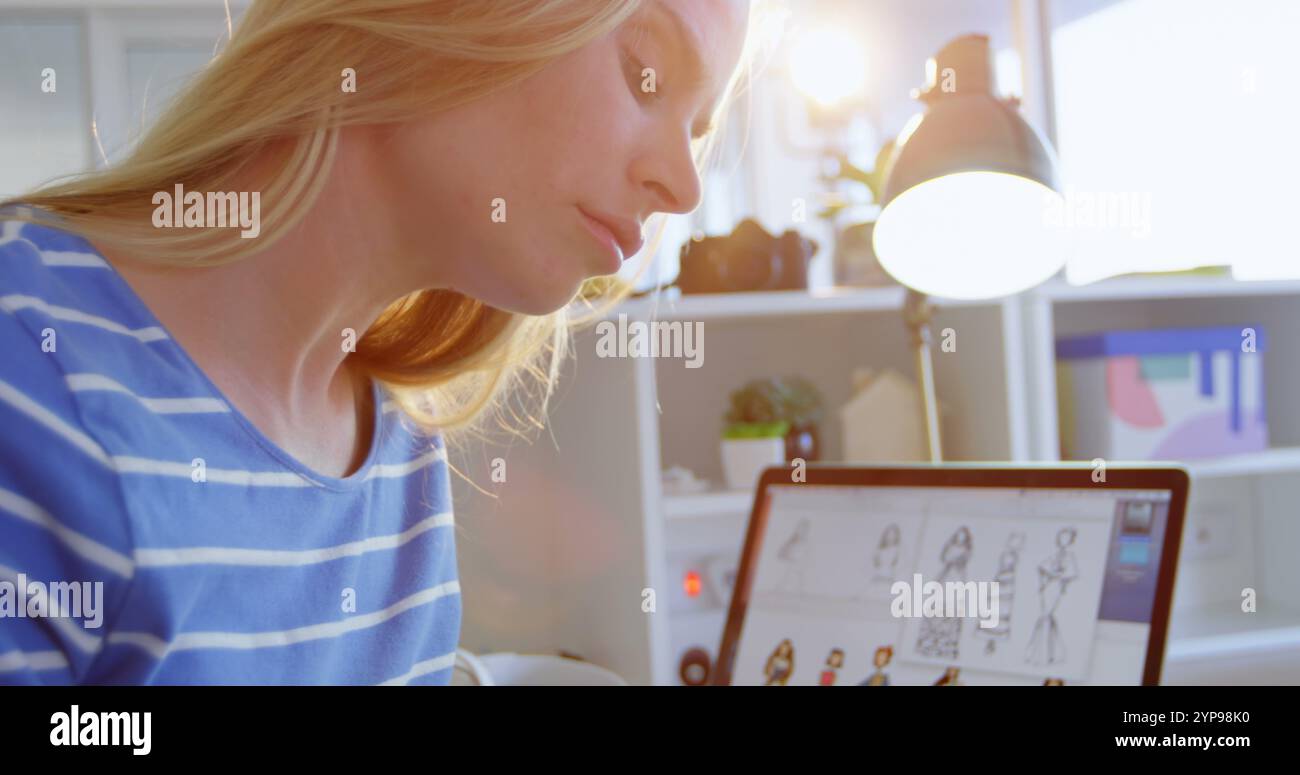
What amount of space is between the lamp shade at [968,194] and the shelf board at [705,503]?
0.51 metres

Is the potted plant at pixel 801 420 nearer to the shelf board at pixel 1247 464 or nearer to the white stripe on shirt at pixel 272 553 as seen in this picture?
the shelf board at pixel 1247 464

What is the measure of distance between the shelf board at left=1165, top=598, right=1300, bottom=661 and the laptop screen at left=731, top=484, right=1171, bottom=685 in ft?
2.45

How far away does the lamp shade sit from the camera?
92 centimetres

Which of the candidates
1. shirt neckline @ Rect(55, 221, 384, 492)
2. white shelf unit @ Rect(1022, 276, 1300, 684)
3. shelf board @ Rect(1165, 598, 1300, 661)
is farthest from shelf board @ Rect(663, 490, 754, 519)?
shirt neckline @ Rect(55, 221, 384, 492)

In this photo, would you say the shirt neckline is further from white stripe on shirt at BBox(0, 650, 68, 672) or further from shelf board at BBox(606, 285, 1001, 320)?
shelf board at BBox(606, 285, 1001, 320)

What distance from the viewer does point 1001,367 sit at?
1.56m

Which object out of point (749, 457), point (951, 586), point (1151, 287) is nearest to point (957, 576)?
point (951, 586)

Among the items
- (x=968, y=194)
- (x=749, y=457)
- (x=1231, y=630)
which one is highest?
(x=968, y=194)

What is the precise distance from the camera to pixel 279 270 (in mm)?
643

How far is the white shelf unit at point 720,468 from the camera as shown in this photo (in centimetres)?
144

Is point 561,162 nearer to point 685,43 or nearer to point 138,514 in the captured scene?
point 685,43

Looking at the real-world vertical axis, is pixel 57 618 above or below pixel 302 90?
below

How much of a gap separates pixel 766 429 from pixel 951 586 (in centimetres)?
73
